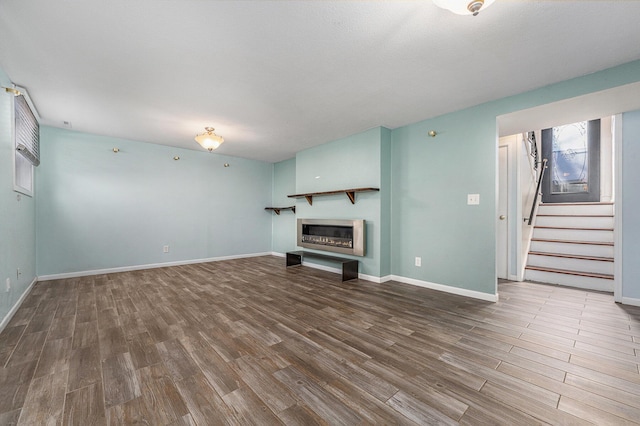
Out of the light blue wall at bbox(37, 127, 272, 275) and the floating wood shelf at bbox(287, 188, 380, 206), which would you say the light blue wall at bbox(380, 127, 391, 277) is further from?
the light blue wall at bbox(37, 127, 272, 275)

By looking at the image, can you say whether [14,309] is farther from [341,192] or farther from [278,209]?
[278,209]

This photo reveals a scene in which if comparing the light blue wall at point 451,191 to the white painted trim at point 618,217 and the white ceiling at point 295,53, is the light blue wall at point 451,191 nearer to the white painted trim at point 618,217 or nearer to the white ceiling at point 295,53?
the white ceiling at point 295,53

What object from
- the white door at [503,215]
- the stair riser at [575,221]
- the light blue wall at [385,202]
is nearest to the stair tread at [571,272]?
the white door at [503,215]

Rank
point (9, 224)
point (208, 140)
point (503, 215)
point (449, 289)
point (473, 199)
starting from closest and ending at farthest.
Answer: point (9, 224)
point (473, 199)
point (449, 289)
point (208, 140)
point (503, 215)

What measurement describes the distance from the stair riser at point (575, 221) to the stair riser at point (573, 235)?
0.68 ft

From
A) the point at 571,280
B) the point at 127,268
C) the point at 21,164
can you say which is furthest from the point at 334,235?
the point at 21,164

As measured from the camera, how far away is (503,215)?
13.5ft

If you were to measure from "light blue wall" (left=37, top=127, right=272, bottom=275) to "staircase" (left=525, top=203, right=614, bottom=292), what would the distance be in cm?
576

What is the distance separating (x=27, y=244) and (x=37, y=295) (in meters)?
0.71

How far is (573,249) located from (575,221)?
0.71m

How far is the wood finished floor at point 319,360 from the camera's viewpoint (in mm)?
1335

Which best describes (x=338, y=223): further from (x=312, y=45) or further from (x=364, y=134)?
(x=312, y=45)

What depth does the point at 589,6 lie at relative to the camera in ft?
5.42

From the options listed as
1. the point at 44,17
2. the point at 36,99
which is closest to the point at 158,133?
the point at 36,99
